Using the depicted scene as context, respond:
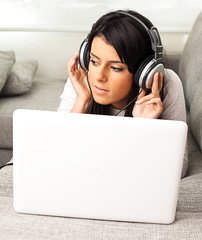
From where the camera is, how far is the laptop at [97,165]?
2.75 feet

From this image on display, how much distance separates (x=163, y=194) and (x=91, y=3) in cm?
186

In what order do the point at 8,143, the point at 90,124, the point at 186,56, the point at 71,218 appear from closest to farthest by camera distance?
the point at 90,124 < the point at 71,218 < the point at 8,143 < the point at 186,56

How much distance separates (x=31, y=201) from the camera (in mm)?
919

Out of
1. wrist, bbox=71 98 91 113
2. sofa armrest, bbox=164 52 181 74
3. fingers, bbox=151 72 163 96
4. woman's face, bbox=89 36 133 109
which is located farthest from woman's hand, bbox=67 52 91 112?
sofa armrest, bbox=164 52 181 74

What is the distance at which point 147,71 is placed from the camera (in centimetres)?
118

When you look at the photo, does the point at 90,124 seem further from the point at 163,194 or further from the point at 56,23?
the point at 56,23

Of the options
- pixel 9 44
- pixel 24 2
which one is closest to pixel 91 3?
pixel 24 2

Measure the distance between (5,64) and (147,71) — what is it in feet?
3.41

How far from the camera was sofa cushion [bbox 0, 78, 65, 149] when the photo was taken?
6.13 feet

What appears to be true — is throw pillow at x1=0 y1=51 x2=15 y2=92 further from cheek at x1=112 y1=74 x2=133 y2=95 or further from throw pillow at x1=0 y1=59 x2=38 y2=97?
cheek at x1=112 y1=74 x2=133 y2=95

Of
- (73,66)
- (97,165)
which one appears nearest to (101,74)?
(73,66)

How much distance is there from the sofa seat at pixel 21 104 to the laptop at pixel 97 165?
38.8 inches

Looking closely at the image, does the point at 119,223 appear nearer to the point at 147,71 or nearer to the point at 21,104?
the point at 147,71

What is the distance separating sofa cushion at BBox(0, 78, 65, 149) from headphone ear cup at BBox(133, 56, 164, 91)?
2.70ft
